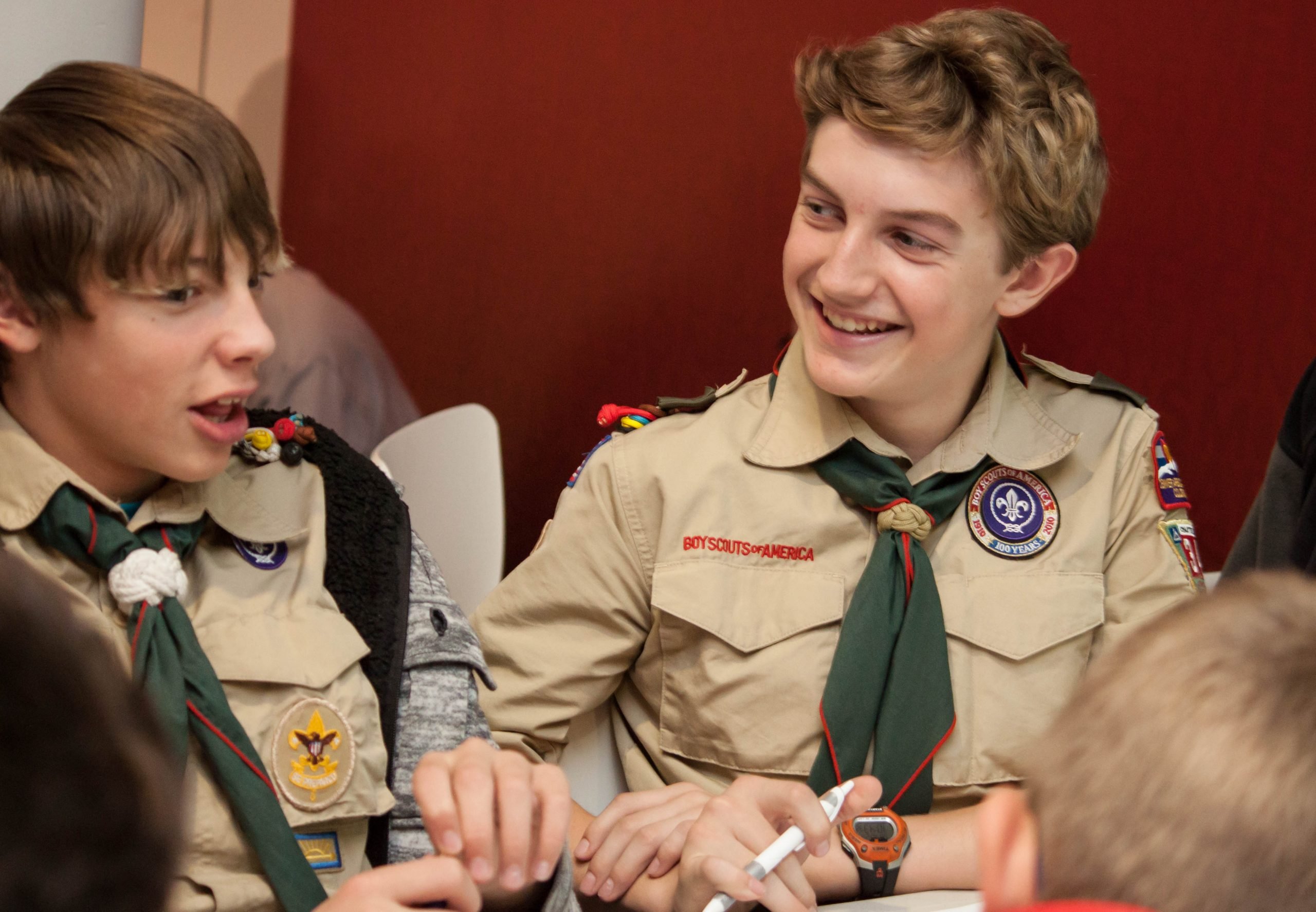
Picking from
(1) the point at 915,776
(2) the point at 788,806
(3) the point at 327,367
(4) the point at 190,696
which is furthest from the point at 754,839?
(3) the point at 327,367

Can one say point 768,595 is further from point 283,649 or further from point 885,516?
point 283,649

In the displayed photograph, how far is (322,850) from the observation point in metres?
1.20

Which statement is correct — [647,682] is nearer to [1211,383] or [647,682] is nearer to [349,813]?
[349,813]

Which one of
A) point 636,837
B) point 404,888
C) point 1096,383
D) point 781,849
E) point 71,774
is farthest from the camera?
point 1096,383

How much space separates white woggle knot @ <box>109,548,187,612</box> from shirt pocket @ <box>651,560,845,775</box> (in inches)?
22.3

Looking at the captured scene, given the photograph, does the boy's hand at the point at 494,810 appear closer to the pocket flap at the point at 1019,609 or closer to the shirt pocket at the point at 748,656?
the shirt pocket at the point at 748,656

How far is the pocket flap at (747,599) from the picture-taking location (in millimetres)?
1516

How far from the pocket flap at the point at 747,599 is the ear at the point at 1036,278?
15.3 inches

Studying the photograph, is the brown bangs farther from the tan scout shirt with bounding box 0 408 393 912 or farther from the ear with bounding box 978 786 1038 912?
the ear with bounding box 978 786 1038 912

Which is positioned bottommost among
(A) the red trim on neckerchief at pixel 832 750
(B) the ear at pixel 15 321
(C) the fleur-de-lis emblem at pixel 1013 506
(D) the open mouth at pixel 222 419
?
(A) the red trim on neckerchief at pixel 832 750

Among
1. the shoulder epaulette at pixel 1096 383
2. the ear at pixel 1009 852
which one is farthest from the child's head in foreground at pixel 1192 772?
the shoulder epaulette at pixel 1096 383

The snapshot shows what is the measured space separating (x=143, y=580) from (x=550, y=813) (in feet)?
1.36

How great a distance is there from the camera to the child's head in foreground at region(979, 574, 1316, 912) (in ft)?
1.85

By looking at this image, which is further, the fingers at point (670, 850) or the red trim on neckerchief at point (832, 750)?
the red trim on neckerchief at point (832, 750)
